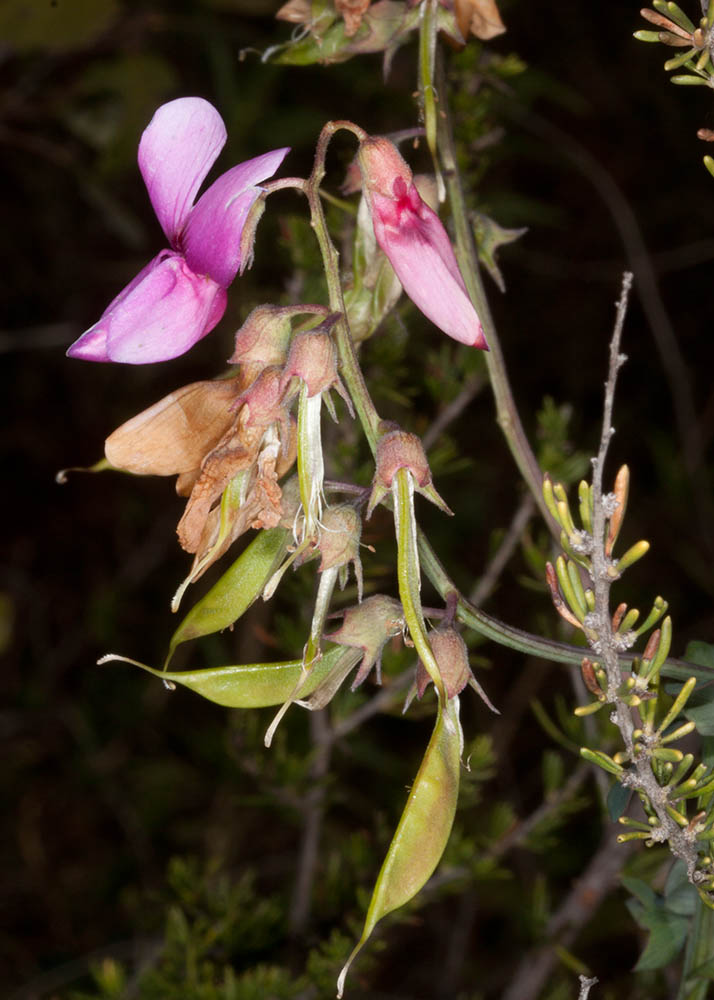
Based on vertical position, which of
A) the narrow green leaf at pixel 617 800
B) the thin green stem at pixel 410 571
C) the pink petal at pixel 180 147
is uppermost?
the pink petal at pixel 180 147

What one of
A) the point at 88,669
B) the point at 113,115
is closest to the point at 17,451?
the point at 88,669

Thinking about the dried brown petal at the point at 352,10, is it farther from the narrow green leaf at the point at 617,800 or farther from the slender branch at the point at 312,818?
the slender branch at the point at 312,818

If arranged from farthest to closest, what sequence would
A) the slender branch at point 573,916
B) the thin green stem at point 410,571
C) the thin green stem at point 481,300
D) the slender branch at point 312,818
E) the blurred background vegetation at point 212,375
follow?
the blurred background vegetation at point 212,375 < the slender branch at point 312,818 < the slender branch at point 573,916 < the thin green stem at point 481,300 < the thin green stem at point 410,571

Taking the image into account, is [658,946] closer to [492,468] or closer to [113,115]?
[492,468]

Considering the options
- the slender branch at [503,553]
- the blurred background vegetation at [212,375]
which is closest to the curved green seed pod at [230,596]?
the slender branch at [503,553]

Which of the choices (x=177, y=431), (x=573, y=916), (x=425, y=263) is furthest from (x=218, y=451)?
(x=573, y=916)

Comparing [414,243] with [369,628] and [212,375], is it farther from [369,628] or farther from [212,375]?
[212,375]
